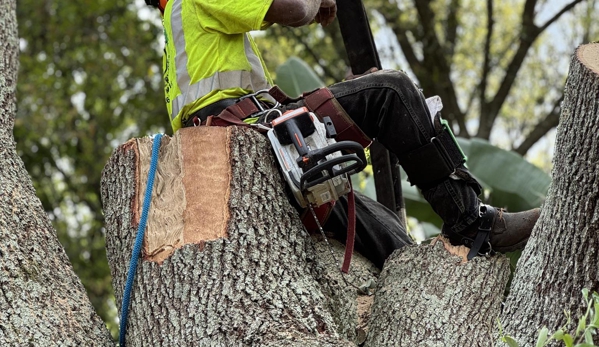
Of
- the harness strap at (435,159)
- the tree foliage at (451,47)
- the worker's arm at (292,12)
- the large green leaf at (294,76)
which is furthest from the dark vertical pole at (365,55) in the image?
the tree foliage at (451,47)

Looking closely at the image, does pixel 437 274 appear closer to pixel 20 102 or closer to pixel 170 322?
pixel 170 322

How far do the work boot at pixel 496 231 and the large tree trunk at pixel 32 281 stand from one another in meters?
1.36

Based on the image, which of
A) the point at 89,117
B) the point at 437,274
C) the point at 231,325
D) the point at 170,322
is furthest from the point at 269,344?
the point at 89,117

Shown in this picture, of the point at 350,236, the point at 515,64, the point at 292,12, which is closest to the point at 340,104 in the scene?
the point at 292,12

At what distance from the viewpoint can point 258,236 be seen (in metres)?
3.20

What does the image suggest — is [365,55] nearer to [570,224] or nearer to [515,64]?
[570,224]

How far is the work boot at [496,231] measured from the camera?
3533mm

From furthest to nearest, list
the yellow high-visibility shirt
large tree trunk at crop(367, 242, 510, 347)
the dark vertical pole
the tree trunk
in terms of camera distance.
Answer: the dark vertical pole
the yellow high-visibility shirt
large tree trunk at crop(367, 242, 510, 347)
the tree trunk

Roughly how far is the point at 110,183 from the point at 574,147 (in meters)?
1.68

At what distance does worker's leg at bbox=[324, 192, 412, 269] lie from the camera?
3.91 metres

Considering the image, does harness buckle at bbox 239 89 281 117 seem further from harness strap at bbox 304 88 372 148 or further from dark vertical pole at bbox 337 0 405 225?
dark vertical pole at bbox 337 0 405 225

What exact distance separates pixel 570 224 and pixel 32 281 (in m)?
1.69

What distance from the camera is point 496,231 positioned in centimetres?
358

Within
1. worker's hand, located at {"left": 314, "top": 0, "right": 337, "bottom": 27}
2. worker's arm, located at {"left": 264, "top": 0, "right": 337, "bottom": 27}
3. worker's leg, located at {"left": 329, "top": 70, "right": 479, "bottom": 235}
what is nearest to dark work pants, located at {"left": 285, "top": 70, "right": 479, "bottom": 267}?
worker's leg, located at {"left": 329, "top": 70, "right": 479, "bottom": 235}
